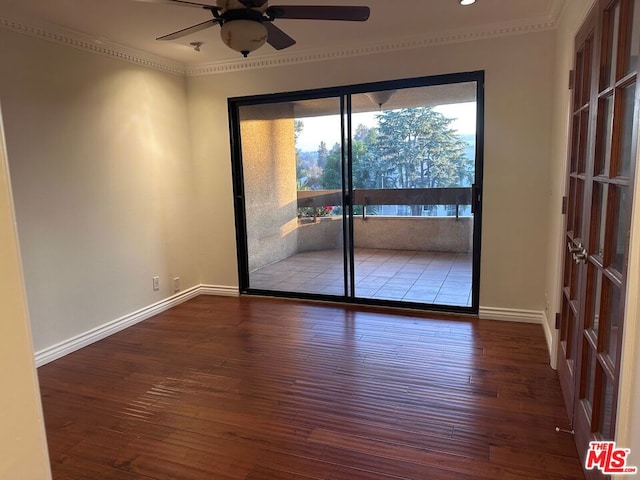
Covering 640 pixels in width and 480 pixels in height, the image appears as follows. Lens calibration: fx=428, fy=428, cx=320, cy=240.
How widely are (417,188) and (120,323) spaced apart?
9.96ft

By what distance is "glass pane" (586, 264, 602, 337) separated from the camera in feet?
5.92

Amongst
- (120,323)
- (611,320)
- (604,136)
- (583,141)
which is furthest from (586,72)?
(120,323)

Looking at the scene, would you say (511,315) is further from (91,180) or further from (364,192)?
(91,180)

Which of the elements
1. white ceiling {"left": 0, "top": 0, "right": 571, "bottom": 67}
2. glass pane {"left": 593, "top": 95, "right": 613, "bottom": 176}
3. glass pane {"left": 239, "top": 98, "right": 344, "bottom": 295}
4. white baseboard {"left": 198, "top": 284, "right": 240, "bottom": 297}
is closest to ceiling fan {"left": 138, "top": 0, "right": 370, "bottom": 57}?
white ceiling {"left": 0, "top": 0, "right": 571, "bottom": 67}

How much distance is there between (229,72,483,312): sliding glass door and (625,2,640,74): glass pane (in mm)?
2230

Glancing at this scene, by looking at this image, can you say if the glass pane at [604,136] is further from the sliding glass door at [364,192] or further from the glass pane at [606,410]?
the sliding glass door at [364,192]

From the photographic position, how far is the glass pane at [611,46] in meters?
1.66

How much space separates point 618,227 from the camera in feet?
5.24

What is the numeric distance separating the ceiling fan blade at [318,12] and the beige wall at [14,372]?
1890mm

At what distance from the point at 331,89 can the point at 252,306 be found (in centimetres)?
235

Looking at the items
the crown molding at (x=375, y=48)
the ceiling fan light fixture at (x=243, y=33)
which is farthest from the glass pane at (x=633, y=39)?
the crown molding at (x=375, y=48)

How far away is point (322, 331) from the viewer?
12.2ft

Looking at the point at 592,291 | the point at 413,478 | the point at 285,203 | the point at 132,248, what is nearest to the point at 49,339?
the point at 132,248

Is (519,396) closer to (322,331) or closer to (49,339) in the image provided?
(322,331)
